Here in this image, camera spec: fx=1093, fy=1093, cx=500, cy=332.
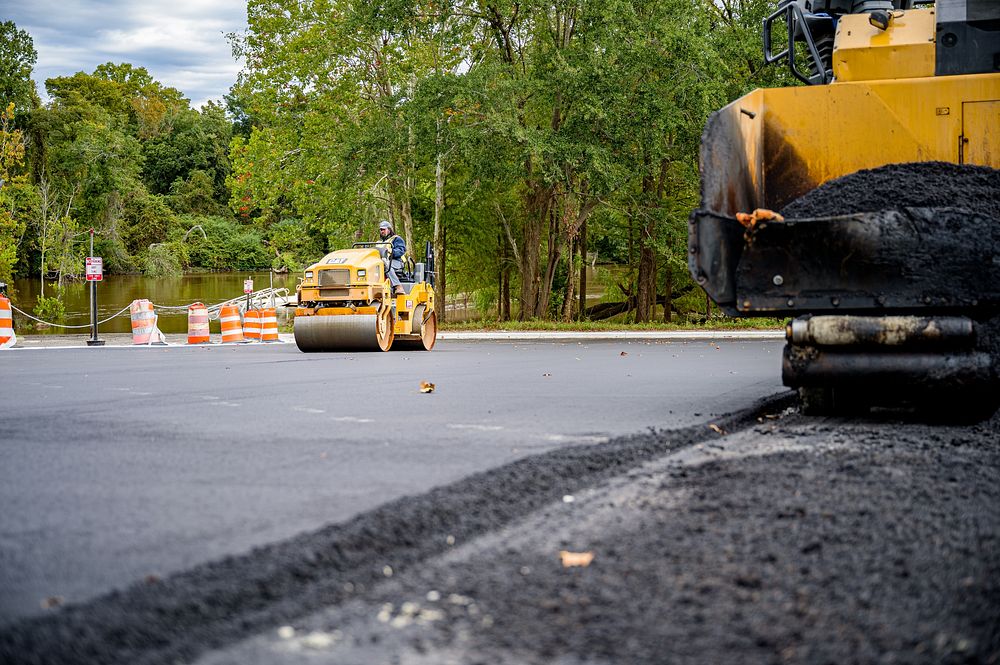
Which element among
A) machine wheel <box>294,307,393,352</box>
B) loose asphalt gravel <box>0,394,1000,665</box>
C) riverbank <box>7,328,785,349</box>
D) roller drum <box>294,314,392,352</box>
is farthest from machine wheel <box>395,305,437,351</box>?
loose asphalt gravel <box>0,394,1000,665</box>

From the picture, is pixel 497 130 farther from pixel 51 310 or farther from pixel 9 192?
pixel 9 192

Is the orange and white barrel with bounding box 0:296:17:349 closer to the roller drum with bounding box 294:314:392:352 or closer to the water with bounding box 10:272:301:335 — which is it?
the roller drum with bounding box 294:314:392:352

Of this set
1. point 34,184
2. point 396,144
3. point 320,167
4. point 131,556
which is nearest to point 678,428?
point 131,556

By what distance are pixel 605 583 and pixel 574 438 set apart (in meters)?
3.49

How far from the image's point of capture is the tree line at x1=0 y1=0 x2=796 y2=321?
2831cm

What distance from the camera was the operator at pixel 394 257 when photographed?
18.8m

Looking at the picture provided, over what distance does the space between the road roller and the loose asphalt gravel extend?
1264 cm

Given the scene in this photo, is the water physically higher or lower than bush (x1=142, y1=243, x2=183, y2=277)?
lower

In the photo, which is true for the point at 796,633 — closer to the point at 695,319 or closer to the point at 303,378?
the point at 303,378

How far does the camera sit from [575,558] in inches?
149

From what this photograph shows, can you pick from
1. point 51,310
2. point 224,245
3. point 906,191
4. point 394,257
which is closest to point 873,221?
point 906,191

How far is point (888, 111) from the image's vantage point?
857 cm

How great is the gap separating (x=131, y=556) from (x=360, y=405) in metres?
5.28

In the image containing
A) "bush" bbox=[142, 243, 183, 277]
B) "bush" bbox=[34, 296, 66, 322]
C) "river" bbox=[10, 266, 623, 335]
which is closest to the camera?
"bush" bbox=[34, 296, 66, 322]
